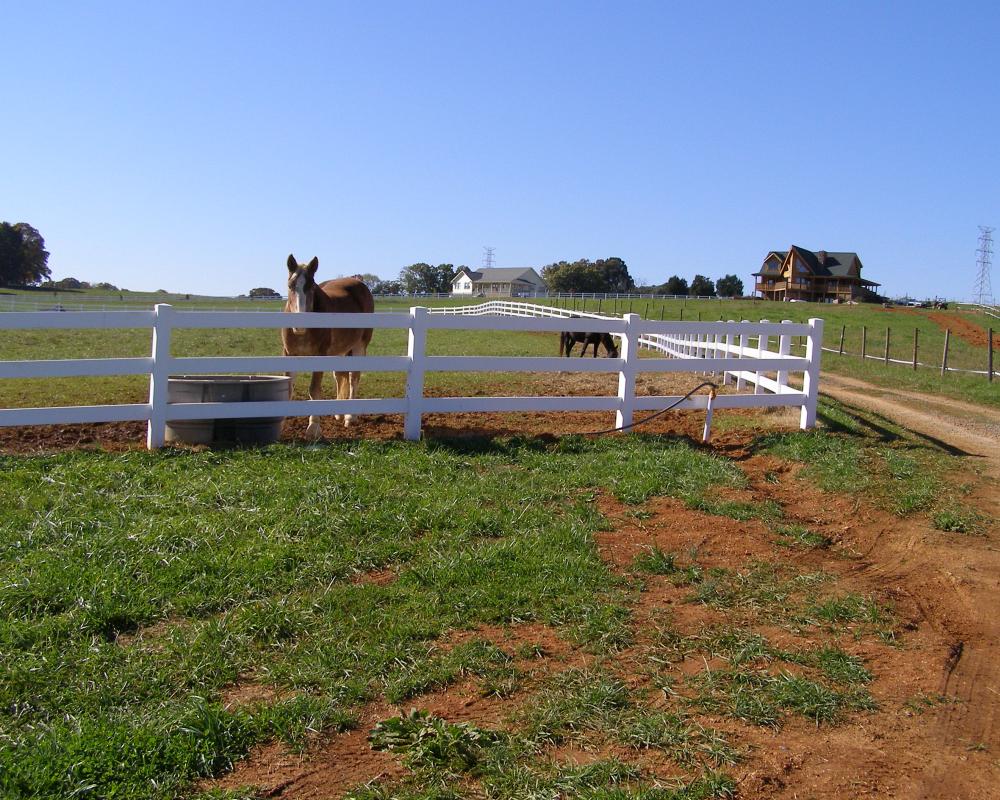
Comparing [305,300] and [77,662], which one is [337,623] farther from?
[305,300]

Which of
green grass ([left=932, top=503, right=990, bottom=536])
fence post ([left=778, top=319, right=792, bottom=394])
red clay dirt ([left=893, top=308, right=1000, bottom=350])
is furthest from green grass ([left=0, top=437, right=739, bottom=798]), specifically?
red clay dirt ([left=893, top=308, right=1000, bottom=350])

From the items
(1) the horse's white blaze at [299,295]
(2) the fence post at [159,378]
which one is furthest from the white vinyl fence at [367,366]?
(1) the horse's white blaze at [299,295]

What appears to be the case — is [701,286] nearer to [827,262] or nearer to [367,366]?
[827,262]

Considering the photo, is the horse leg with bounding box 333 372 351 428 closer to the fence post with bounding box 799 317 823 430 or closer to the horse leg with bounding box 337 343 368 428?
the horse leg with bounding box 337 343 368 428

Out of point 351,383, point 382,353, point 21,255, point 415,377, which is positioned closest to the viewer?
point 415,377

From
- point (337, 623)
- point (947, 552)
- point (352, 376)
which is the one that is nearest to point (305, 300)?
point (352, 376)

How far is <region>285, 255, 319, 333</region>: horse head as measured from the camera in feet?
32.5

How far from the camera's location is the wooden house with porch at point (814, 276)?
87.2m

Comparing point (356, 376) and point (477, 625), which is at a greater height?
point (356, 376)

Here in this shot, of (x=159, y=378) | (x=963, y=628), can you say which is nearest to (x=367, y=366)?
(x=159, y=378)

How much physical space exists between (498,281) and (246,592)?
122977 millimetres

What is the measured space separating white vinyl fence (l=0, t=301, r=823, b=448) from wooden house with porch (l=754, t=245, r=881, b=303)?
8083 centimetres

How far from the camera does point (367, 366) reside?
906 cm

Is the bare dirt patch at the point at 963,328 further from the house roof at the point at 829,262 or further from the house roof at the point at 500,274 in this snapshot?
the house roof at the point at 500,274
